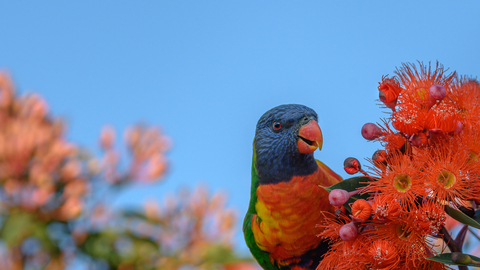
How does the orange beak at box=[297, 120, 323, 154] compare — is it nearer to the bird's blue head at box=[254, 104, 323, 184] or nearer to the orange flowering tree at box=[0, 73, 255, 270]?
the bird's blue head at box=[254, 104, 323, 184]

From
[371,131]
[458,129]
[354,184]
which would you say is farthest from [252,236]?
[458,129]

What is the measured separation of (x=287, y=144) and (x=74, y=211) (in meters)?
3.71

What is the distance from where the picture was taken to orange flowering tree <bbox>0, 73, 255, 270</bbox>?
4.10 meters

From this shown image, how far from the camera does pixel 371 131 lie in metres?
0.99

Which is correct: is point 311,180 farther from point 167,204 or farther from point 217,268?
point 167,204

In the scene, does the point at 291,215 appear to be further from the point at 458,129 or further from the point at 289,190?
the point at 458,129

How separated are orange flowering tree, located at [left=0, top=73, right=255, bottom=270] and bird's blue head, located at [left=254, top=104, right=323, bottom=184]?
2.66m

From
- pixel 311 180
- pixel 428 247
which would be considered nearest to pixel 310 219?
pixel 311 180

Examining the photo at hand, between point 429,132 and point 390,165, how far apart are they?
0.13 m

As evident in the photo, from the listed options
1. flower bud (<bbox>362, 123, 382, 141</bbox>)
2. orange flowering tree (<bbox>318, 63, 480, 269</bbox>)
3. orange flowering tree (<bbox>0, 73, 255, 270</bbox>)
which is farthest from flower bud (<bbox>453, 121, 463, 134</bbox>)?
orange flowering tree (<bbox>0, 73, 255, 270</bbox>)

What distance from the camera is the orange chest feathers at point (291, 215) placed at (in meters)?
1.35

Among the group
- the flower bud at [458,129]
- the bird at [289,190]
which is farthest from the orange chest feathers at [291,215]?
the flower bud at [458,129]

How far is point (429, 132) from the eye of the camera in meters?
0.91

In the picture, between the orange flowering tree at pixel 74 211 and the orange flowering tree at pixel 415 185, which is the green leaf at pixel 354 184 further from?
the orange flowering tree at pixel 74 211
